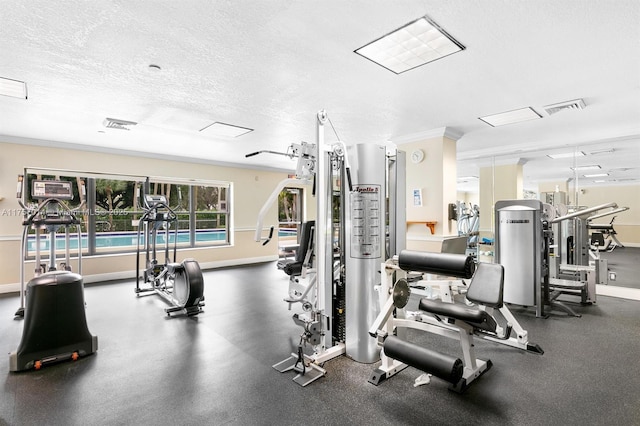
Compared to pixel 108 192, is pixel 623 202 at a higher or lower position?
lower

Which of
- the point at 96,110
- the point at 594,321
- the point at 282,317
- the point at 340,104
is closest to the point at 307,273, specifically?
the point at 282,317

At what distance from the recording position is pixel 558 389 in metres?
2.22

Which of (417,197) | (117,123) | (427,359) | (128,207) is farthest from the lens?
(128,207)

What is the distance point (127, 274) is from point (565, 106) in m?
6.96

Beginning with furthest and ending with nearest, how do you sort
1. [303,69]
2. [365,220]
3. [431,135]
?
[431,135] < [303,69] < [365,220]

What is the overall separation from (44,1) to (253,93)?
64.9 inches

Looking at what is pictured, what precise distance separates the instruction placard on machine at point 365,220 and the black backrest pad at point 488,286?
77 cm

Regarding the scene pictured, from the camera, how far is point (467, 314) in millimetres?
2234

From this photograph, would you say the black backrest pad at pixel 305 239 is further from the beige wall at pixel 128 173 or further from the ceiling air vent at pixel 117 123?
the beige wall at pixel 128 173

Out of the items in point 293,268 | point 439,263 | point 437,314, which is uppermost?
point 439,263

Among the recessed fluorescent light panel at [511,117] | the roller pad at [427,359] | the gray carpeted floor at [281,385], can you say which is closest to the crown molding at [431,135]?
the recessed fluorescent light panel at [511,117]

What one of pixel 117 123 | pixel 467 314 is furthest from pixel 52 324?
pixel 467 314

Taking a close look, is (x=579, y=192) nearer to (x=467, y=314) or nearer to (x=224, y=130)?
(x=467, y=314)

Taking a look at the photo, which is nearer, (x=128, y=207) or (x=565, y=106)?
(x=565, y=106)
